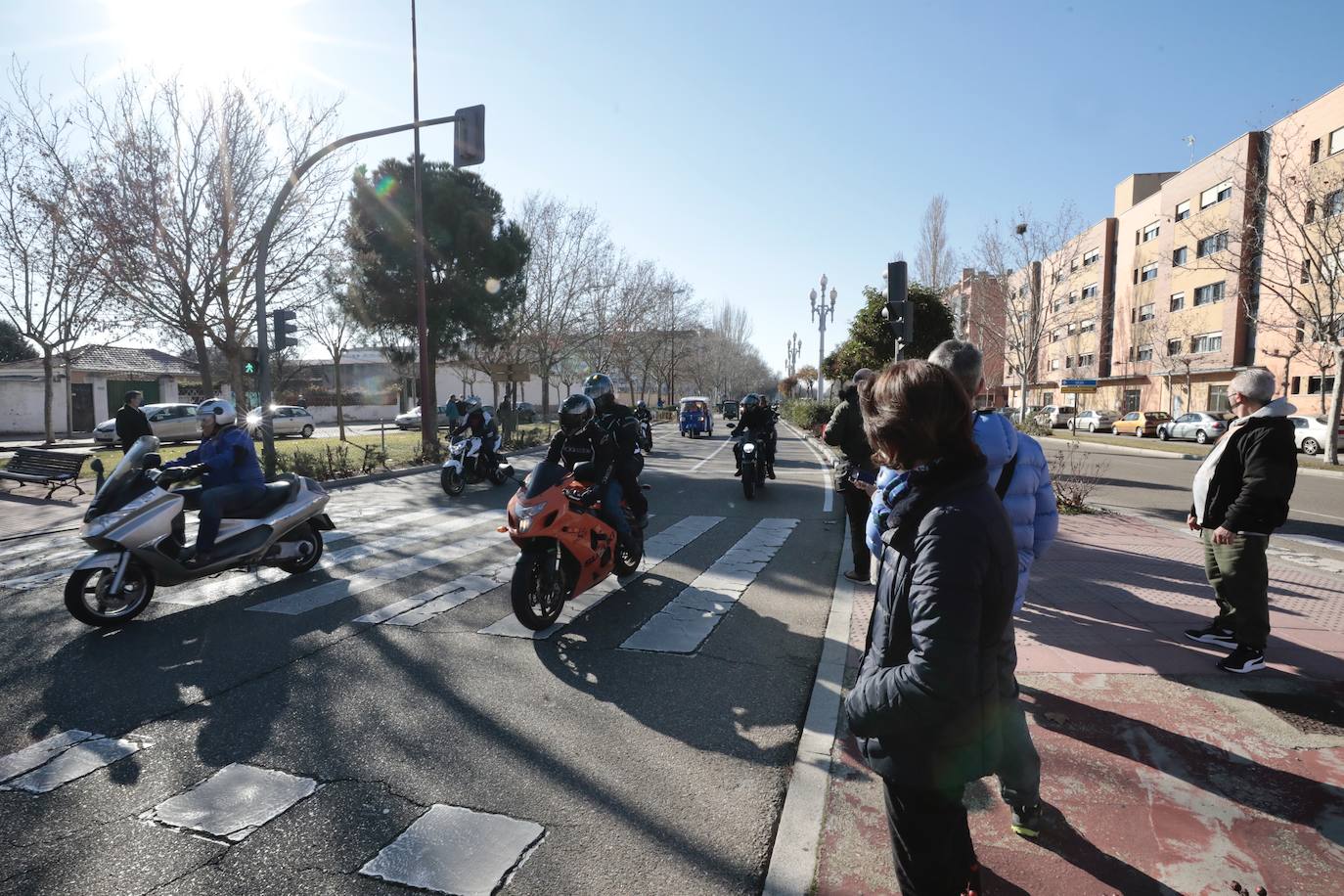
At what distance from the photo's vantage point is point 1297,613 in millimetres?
5148

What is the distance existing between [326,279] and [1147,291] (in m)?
46.5

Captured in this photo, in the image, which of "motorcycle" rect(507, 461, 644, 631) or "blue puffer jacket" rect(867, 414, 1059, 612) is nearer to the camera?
"blue puffer jacket" rect(867, 414, 1059, 612)

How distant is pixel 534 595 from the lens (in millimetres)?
5004

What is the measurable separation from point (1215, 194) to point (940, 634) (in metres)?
48.5

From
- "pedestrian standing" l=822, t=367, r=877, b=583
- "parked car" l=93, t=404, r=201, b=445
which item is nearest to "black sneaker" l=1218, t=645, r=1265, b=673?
"pedestrian standing" l=822, t=367, r=877, b=583

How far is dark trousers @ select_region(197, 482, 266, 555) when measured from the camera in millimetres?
5668

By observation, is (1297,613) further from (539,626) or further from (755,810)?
(539,626)

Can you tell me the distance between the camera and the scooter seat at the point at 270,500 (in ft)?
19.9

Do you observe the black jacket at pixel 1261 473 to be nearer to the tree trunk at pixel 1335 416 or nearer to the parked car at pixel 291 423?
the tree trunk at pixel 1335 416

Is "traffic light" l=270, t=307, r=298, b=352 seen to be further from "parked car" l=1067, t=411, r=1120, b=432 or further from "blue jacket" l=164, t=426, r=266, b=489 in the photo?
"parked car" l=1067, t=411, r=1120, b=432

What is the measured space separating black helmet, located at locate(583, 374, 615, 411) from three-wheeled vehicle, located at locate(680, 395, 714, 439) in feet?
78.3

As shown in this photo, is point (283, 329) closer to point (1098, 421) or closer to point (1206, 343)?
point (1098, 421)

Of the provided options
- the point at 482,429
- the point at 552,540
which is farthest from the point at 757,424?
the point at 552,540

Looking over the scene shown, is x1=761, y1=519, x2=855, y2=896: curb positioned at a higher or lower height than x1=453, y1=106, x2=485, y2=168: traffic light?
A: lower
